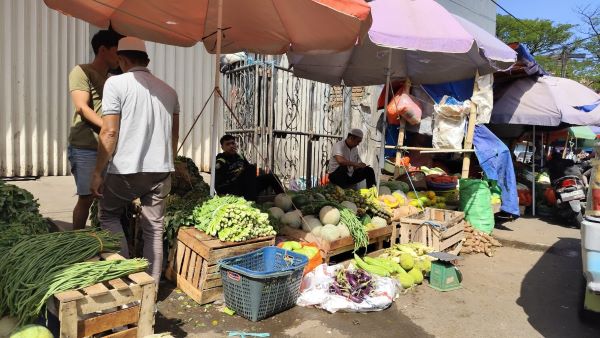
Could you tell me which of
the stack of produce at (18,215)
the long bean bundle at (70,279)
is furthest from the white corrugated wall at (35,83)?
the long bean bundle at (70,279)

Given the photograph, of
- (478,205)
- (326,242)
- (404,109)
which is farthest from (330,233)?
(404,109)

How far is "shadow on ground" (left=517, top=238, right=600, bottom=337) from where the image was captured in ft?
13.0

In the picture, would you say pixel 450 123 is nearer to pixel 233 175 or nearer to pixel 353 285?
pixel 233 175

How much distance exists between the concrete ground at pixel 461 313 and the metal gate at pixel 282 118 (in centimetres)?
377

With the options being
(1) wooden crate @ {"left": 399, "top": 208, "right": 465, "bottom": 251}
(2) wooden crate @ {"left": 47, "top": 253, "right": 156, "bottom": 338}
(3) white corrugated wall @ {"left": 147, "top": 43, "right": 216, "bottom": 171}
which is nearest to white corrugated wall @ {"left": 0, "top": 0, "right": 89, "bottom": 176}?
(3) white corrugated wall @ {"left": 147, "top": 43, "right": 216, "bottom": 171}

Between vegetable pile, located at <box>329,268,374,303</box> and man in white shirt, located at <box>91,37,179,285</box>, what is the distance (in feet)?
5.43

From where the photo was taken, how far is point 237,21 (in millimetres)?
5430

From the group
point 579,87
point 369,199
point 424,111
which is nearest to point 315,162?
point 424,111

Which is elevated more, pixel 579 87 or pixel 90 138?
pixel 579 87

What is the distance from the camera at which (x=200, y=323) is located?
3568 millimetres

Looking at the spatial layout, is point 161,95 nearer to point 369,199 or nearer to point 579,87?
point 369,199

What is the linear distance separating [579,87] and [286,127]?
664 centimetres

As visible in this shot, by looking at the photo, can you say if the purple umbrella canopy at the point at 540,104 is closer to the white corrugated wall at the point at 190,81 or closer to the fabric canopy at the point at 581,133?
the white corrugated wall at the point at 190,81

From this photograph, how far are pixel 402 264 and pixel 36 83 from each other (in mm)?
6483
